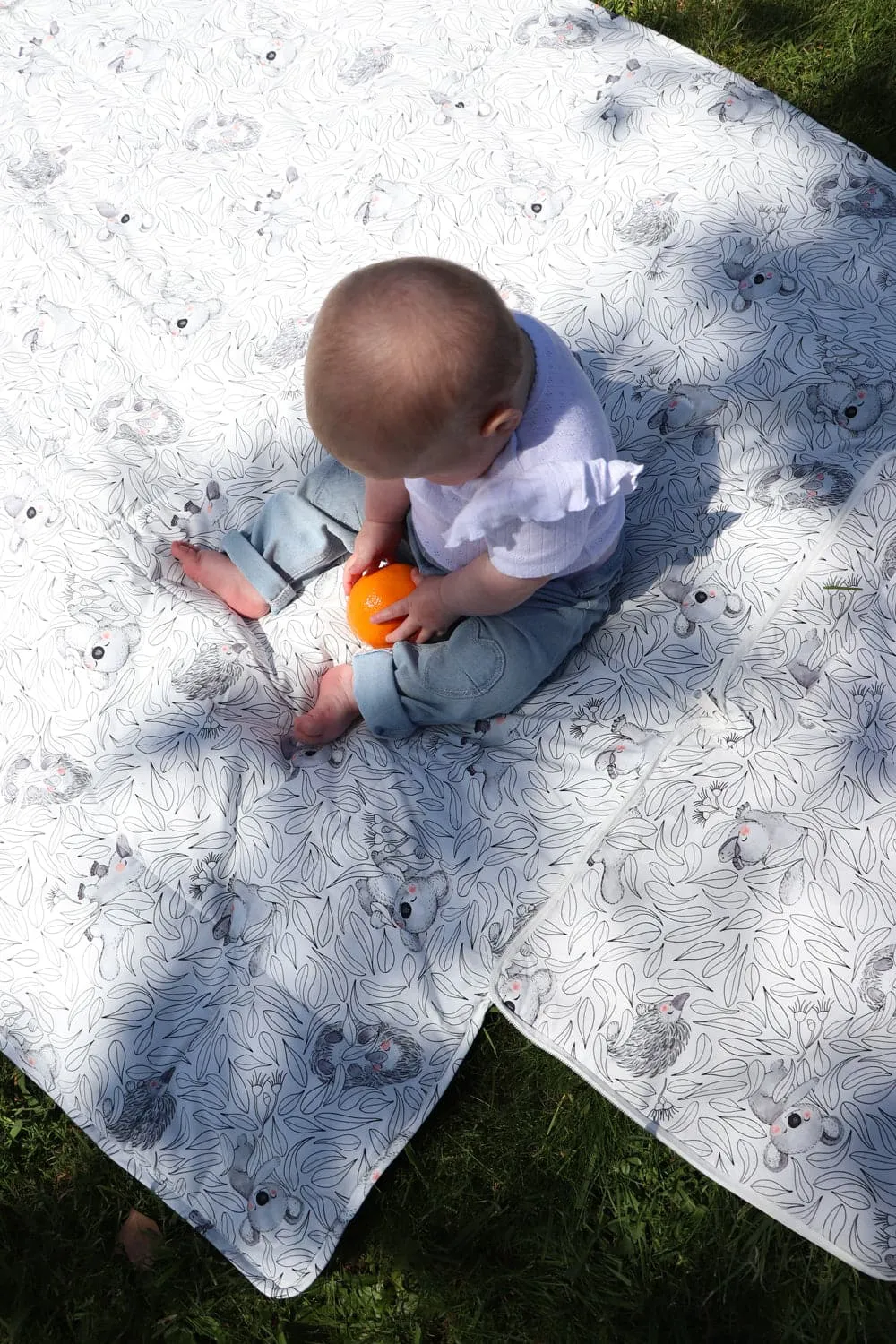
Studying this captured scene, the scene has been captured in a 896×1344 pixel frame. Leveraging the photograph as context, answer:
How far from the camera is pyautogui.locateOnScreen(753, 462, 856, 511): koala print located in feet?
5.95

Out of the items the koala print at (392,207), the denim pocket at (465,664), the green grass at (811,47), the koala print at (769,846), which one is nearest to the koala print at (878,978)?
the koala print at (769,846)

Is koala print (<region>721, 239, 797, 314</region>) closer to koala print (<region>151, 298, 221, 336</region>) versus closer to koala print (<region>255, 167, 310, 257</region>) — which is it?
koala print (<region>255, 167, 310, 257</region>)

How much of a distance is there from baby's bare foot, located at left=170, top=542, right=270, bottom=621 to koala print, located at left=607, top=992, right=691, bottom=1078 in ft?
3.15

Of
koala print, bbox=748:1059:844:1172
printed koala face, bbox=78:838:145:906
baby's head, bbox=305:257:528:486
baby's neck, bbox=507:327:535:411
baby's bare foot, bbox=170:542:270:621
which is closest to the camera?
baby's head, bbox=305:257:528:486

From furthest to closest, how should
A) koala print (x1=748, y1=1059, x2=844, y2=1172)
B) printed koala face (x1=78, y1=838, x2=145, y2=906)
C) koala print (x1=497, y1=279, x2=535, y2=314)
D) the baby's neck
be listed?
1. koala print (x1=497, y1=279, x2=535, y2=314)
2. printed koala face (x1=78, y1=838, x2=145, y2=906)
3. koala print (x1=748, y1=1059, x2=844, y2=1172)
4. the baby's neck

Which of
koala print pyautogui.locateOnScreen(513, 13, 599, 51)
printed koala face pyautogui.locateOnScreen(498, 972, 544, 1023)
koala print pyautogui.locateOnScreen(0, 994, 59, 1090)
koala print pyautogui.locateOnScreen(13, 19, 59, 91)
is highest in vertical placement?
koala print pyautogui.locateOnScreen(513, 13, 599, 51)

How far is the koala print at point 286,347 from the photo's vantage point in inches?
83.4

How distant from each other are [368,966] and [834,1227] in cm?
75

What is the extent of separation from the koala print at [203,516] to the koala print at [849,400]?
44.2 inches

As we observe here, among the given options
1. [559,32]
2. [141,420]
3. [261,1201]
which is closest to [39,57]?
[141,420]

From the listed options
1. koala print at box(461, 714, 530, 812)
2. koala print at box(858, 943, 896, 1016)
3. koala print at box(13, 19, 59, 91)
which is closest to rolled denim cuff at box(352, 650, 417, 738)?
koala print at box(461, 714, 530, 812)

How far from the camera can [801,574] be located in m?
1.76

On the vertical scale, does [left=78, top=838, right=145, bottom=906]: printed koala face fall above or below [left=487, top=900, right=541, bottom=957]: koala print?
below

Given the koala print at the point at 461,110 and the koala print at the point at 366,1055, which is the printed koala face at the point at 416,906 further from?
the koala print at the point at 461,110
